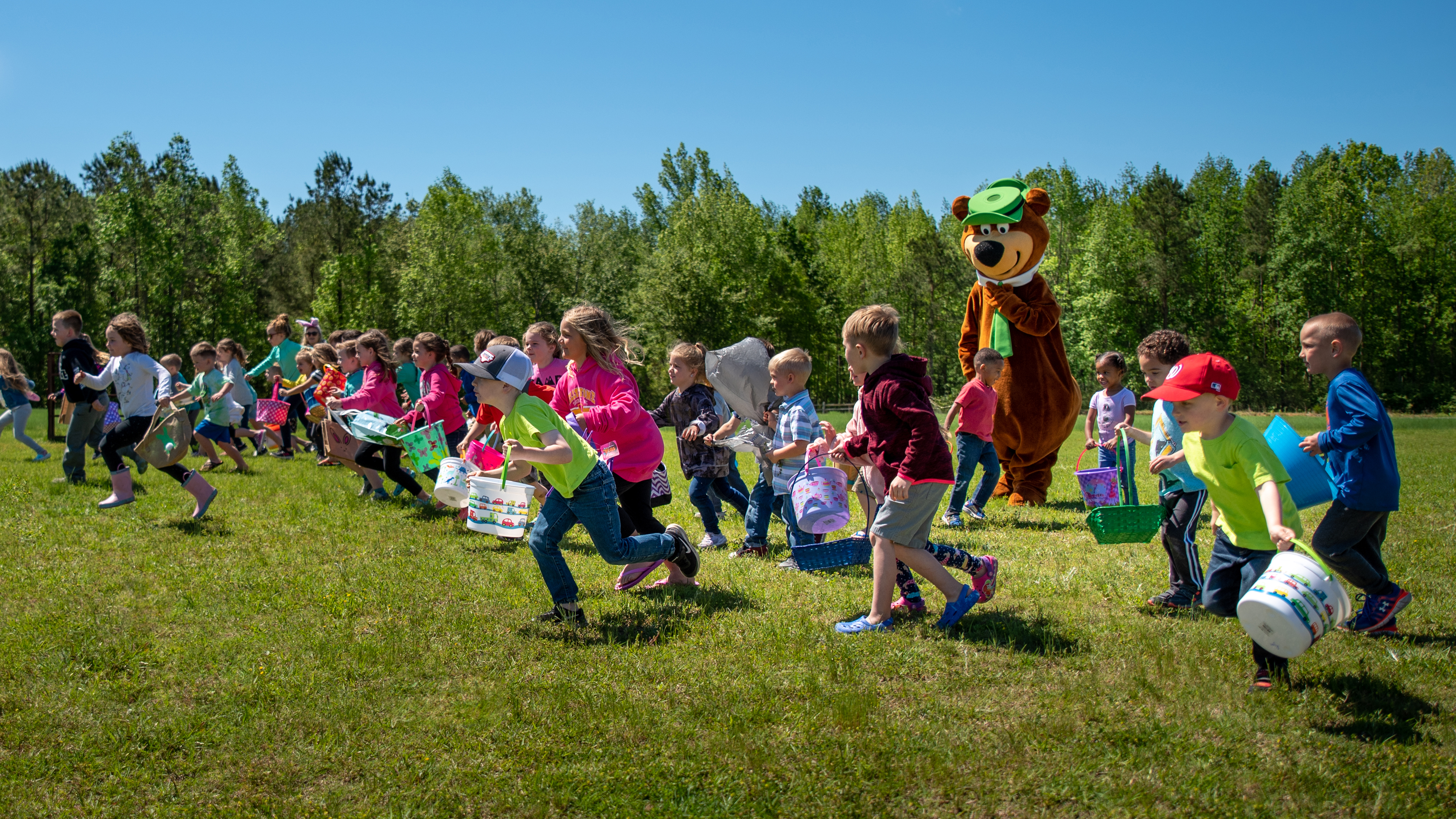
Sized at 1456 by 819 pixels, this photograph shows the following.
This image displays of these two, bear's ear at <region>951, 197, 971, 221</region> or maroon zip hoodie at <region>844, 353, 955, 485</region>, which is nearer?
maroon zip hoodie at <region>844, 353, 955, 485</region>

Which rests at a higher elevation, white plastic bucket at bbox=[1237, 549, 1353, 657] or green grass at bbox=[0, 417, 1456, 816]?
white plastic bucket at bbox=[1237, 549, 1353, 657]

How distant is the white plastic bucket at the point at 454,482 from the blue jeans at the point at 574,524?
1945 millimetres

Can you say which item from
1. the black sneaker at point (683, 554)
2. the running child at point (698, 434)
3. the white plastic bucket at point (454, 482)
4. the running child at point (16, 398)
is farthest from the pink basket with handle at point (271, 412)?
the black sneaker at point (683, 554)

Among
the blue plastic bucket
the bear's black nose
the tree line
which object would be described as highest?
the tree line

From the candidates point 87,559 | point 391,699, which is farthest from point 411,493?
point 391,699

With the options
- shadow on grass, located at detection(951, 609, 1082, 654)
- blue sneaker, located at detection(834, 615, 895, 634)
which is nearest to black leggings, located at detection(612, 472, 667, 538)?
blue sneaker, located at detection(834, 615, 895, 634)

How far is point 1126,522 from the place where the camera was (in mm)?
5832

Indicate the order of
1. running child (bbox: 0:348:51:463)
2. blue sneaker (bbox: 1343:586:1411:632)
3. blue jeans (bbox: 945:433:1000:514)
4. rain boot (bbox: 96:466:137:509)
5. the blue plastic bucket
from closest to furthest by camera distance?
1. the blue plastic bucket
2. blue sneaker (bbox: 1343:586:1411:632)
3. blue jeans (bbox: 945:433:1000:514)
4. rain boot (bbox: 96:466:137:509)
5. running child (bbox: 0:348:51:463)

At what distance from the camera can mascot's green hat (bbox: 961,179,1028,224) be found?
10.4 m

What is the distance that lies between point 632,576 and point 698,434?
1563mm

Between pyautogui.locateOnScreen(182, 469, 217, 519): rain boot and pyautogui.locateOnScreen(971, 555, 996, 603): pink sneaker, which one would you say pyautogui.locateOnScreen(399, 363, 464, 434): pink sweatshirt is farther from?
pyautogui.locateOnScreen(971, 555, 996, 603): pink sneaker

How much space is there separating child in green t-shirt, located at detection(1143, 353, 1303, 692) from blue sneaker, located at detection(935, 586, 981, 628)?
49.3 inches

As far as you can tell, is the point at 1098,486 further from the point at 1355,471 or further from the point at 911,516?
the point at 911,516

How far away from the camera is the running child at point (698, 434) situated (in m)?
7.73
